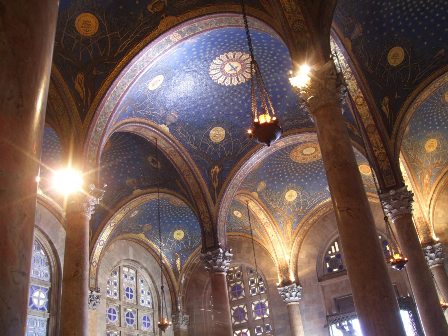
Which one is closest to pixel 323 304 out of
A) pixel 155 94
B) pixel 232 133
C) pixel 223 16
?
pixel 232 133

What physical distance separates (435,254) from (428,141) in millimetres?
3237

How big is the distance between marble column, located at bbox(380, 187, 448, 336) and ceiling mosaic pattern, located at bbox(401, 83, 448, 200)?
2552 mm

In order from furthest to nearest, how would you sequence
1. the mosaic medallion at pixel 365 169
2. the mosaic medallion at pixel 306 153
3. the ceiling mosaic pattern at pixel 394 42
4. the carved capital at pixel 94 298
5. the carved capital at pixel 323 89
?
1. the mosaic medallion at pixel 365 169
2. the mosaic medallion at pixel 306 153
3. the carved capital at pixel 94 298
4. the ceiling mosaic pattern at pixel 394 42
5. the carved capital at pixel 323 89

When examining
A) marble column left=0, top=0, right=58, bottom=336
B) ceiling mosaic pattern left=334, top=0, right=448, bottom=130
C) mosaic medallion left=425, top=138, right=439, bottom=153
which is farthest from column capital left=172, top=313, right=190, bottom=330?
marble column left=0, top=0, right=58, bottom=336

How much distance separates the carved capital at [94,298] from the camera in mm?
13703

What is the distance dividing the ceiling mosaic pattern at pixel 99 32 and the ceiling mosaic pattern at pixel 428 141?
6.01m

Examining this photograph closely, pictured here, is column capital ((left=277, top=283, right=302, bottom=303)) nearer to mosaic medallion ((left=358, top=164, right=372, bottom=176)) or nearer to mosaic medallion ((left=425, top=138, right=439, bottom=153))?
mosaic medallion ((left=358, top=164, right=372, bottom=176))

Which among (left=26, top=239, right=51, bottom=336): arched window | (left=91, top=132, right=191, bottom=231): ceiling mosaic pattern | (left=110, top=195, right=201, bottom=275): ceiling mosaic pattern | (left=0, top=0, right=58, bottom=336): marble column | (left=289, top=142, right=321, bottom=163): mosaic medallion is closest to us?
(left=0, top=0, right=58, bottom=336): marble column

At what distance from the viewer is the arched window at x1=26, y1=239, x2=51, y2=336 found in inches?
466

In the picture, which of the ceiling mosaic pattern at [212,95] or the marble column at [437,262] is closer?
the ceiling mosaic pattern at [212,95]

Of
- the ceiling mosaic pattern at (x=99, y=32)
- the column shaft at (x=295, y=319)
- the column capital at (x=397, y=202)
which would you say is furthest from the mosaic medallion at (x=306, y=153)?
the ceiling mosaic pattern at (x=99, y=32)

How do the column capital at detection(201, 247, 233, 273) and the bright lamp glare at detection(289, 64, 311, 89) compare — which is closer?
the bright lamp glare at detection(289, 64, 311, 89)

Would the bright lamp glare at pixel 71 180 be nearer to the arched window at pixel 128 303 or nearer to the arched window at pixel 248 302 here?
the arched window at pixel 128 303

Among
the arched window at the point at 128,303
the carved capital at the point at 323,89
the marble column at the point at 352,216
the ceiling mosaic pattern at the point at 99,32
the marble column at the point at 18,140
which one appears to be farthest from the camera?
the arched window at the point at 128,303
